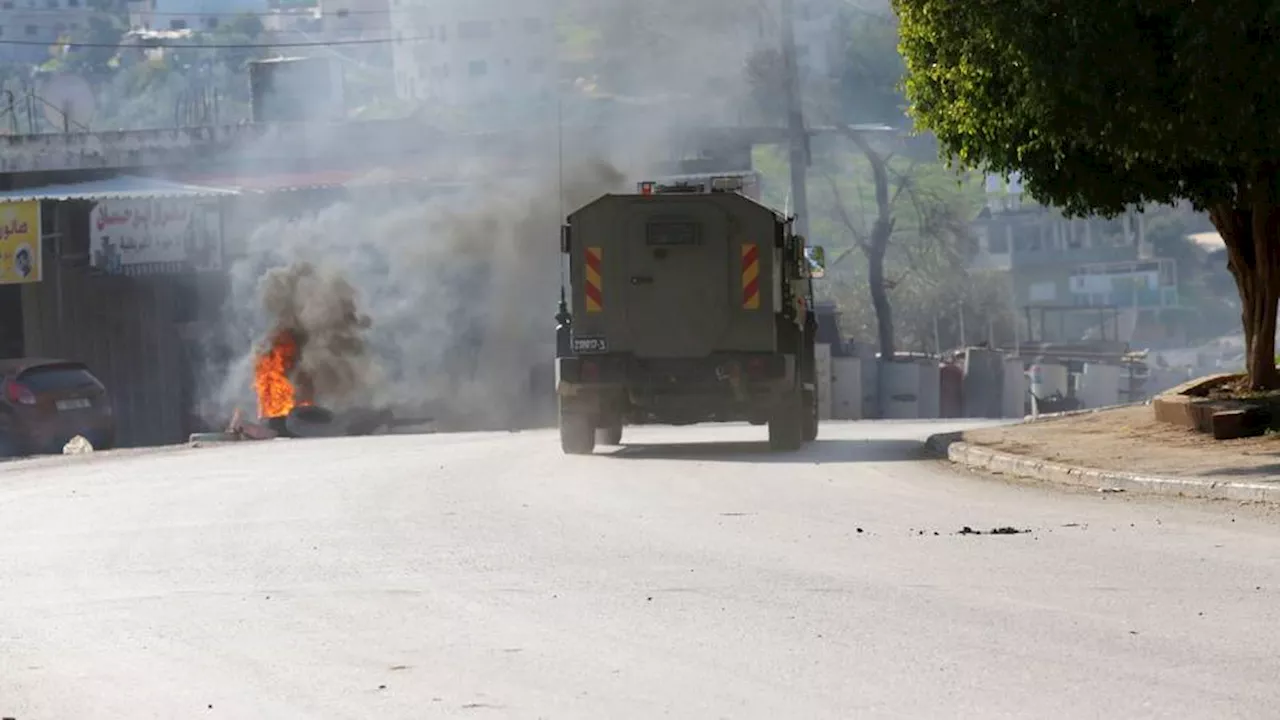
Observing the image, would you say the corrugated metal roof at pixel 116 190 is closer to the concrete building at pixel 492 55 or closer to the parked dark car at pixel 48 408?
the parked dark car at pixel 48 408

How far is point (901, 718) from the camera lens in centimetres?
670

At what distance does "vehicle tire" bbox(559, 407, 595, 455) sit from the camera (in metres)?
23.2

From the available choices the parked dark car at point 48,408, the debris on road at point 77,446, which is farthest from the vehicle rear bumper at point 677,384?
the parked dark car at point 48,408

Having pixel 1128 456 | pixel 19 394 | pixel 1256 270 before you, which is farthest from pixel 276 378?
pixel 1128 456

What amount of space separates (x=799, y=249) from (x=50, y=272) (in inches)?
1303

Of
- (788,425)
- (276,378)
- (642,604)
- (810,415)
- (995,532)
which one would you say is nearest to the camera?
(642,604)

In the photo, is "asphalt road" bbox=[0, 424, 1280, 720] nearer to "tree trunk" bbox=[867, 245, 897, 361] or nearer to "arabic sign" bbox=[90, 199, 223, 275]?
"arabic sign" bbox=[90, 199, 223, 275]

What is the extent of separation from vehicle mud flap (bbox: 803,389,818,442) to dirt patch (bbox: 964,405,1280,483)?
2119 millimetres

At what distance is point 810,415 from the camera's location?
83.9ft

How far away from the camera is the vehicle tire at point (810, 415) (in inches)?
985

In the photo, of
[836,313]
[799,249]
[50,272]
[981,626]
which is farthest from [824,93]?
[981,626]

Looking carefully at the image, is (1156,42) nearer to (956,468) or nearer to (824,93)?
(956,468)

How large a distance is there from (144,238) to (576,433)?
31814mm

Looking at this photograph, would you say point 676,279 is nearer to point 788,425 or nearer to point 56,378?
point 788,425
